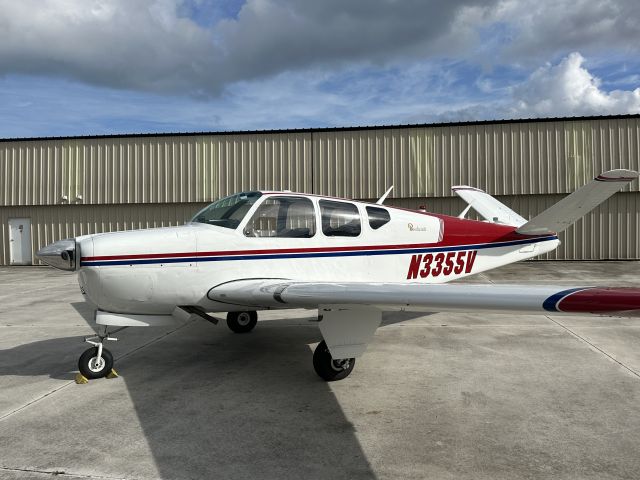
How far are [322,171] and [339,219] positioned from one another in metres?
13.9

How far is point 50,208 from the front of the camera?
20.6 m

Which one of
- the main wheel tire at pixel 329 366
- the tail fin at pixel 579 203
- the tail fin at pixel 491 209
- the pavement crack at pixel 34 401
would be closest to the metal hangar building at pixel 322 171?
the tail fin at pixel 491 209

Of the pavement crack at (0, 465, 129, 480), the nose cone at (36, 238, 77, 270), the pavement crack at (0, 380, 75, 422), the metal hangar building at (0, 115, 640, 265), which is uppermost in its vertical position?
the metal hangar building at (0, 115, 640, 265)

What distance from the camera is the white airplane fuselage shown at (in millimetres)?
4750

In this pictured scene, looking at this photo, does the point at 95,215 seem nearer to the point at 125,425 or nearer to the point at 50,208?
the point at 50,208

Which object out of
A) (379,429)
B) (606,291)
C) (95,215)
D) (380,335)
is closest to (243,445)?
(379,429)

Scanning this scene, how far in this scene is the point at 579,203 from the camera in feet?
21.6

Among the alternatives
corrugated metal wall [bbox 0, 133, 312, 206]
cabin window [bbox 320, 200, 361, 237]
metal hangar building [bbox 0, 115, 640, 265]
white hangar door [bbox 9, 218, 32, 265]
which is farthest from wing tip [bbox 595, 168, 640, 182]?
white hangar door [bbox 9, 218, 32, 265]

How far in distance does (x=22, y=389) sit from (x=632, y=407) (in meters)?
5.77

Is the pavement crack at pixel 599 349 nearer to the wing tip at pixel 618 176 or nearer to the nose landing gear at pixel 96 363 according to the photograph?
the wing tip at pixel 618 176

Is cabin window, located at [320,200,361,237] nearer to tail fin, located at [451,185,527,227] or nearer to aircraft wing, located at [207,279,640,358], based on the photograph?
aircraft wing, located at [207,279,640,358]

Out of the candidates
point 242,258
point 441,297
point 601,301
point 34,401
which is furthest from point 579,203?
point 34,401

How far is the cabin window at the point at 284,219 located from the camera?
5312 mm

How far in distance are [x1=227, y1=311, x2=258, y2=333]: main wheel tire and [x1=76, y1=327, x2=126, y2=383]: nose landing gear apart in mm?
2318
